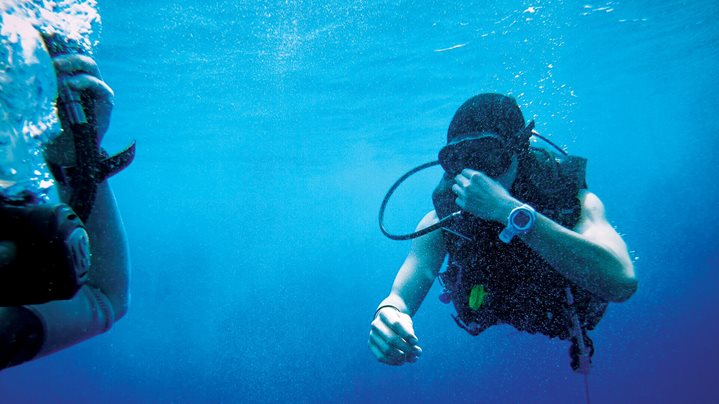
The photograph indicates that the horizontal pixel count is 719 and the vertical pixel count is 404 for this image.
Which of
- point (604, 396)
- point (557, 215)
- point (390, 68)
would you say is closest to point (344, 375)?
point (604, 396)

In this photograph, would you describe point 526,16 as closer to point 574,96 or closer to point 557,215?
point 557,215

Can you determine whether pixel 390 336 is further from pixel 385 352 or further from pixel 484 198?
pixel 484 198

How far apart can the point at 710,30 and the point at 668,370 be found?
52.9 feet

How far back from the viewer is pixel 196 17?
992 cm

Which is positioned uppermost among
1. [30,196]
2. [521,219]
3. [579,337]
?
[30,196]

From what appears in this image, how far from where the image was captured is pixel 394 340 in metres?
2.12

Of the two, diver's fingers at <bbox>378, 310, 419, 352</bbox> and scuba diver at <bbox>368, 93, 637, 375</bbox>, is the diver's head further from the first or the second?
diver's fingers at <bbox>378, 310, 419, 352</bbox>

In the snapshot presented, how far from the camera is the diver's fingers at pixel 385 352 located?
6.91 ft

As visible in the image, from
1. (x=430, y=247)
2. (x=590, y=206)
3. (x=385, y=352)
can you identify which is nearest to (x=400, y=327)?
(x=385, y=352)

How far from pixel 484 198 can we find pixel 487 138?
56cm

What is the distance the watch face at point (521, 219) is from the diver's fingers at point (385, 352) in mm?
1094

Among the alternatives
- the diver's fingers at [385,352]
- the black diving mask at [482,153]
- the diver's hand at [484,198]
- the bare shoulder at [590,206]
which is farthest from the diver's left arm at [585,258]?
the diver's fingers at [385,352]

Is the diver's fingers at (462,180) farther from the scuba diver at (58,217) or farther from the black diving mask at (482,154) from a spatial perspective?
the scuba diver at (58,217)

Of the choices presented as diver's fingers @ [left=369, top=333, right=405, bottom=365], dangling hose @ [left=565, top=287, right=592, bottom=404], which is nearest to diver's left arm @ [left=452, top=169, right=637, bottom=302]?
dangling hose @ [left=565, top=287, right=592, bottom=404]
